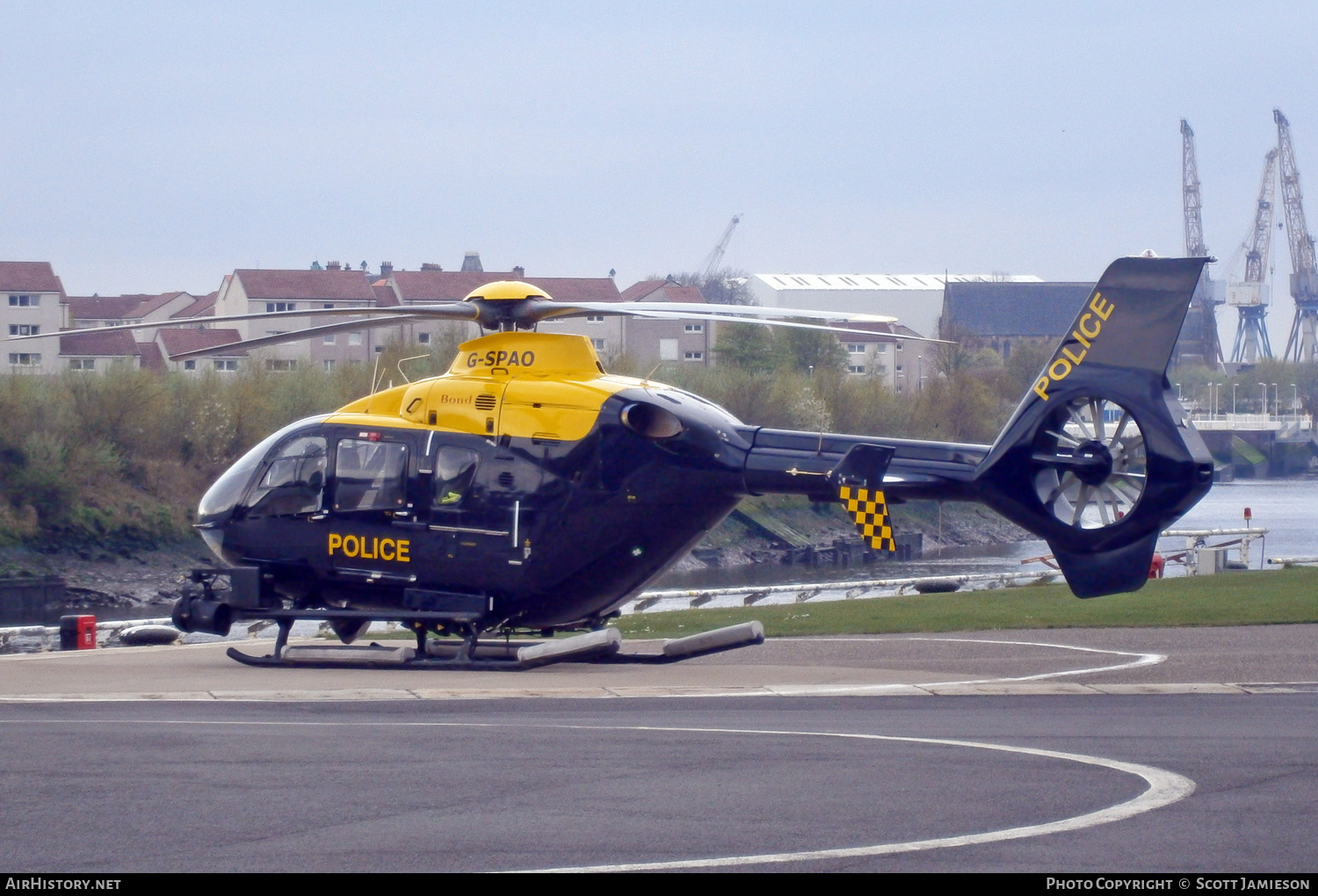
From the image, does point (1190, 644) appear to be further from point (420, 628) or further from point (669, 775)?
point (669, 775)

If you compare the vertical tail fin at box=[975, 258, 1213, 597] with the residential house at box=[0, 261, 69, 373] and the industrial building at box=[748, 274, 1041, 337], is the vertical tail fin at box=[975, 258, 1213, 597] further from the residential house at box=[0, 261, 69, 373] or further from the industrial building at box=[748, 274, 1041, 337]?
the industrial building at box=[748, 274, 1041, 337]

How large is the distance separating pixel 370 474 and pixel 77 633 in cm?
736

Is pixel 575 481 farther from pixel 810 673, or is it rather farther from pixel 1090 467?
pixel 1090 467

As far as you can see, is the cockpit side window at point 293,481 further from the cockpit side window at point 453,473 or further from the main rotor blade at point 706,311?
the main rotor blade at point 706,311

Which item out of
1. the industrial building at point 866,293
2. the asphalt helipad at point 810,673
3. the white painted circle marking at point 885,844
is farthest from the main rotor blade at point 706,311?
the industrial building at point 866,293

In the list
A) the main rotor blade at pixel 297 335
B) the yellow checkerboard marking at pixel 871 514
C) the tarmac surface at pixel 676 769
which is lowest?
the tarmac surface at pixel 676 769

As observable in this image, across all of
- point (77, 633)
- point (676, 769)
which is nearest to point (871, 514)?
point (676, 769)

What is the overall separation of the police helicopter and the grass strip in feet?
17.0

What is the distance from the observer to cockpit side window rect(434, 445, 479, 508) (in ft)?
49.3

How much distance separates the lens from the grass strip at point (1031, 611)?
63.4 ft

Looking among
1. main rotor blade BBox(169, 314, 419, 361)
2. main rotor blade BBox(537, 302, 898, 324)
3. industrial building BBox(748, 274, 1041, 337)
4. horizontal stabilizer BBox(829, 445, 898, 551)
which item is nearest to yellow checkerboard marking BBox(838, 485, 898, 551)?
horizontal stabilizer BBox(829, 445, 898, 551)

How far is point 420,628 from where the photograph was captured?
1559 centimetres

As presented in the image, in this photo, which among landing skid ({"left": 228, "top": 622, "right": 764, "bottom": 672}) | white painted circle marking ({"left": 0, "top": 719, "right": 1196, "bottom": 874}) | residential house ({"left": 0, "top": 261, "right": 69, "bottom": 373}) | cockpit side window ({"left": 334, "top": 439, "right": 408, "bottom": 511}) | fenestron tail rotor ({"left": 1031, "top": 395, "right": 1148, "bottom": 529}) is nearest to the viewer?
white painted circle marking ({"left": 0, "top": 719, "right": 1196, "bottom": 874})

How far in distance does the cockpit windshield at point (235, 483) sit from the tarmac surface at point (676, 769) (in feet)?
7.19
